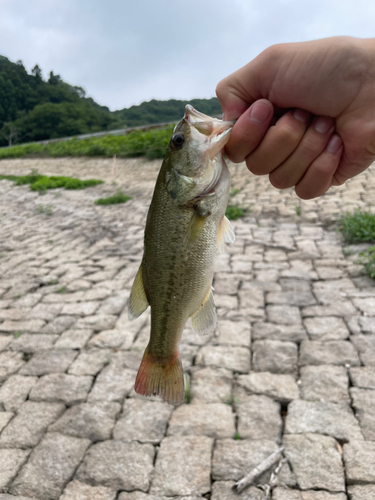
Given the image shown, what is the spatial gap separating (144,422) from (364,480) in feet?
5.98

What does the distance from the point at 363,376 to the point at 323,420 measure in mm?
718

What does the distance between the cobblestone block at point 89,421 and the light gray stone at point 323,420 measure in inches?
55.6

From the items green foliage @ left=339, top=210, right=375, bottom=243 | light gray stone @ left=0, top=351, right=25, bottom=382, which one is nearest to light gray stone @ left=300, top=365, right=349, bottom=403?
light gray stone @ left=0, top=351, right=25, bottom=382

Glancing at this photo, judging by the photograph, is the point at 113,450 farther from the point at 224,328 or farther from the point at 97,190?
the point at 97,190

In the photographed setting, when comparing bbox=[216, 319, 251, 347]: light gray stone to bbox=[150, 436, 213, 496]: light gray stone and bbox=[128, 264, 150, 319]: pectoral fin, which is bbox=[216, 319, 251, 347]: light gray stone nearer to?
bbox=[150, 436, 213, 496]: light gray stone

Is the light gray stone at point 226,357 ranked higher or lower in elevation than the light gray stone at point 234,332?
lower

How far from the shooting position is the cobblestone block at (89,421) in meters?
3.42

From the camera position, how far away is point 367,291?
5285 mm

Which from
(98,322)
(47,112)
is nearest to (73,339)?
(98,322)

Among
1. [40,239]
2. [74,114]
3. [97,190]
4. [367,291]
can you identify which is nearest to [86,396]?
[367,291]

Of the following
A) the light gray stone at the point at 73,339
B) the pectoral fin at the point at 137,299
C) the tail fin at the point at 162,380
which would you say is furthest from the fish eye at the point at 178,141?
the light gray stone at the point at 73,339

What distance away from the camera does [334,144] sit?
6.78 feet

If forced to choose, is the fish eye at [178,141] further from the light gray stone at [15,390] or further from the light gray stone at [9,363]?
the light gray stone at [9,363]

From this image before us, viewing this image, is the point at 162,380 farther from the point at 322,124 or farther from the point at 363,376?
the point at 363,376
